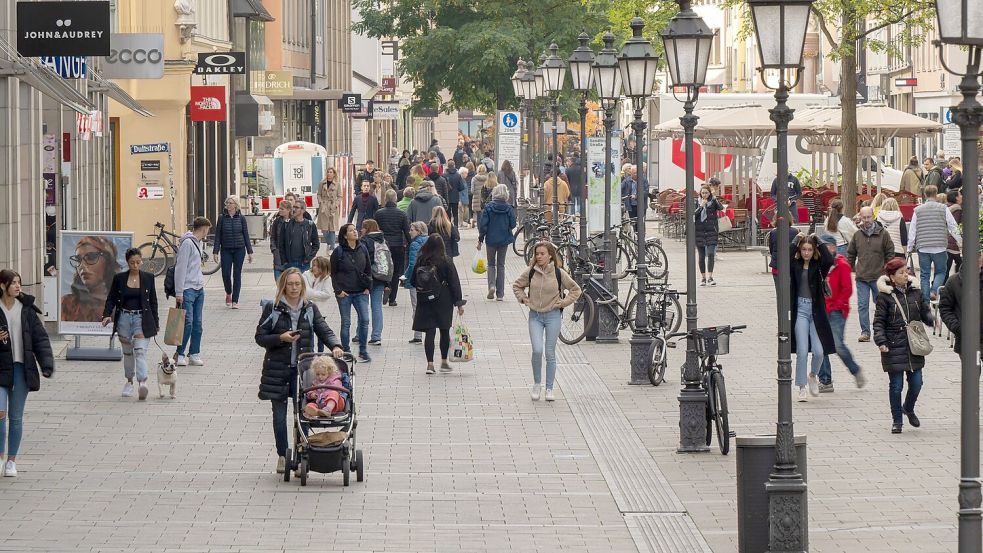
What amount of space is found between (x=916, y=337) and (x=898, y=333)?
6.1 inches

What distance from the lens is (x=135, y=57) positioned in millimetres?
27438

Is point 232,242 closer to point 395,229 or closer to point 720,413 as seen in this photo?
point 395,229

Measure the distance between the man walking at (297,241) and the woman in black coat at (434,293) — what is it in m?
5.73

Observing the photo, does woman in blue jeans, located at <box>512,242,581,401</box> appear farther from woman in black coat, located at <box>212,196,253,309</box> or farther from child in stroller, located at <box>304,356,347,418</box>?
woman in black coat, located at <box>212,196,253,309</box>

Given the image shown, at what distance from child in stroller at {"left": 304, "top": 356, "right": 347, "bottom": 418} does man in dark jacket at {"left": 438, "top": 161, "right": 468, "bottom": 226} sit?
28464mm

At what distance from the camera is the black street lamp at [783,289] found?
34.0 ft

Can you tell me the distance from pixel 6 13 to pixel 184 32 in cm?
1430

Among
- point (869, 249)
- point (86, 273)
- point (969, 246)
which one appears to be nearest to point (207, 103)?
point (86, 273)

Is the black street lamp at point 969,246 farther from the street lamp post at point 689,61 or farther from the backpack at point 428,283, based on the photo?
the backpack at point 428,283

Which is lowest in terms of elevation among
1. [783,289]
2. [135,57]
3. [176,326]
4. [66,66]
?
[176,326]

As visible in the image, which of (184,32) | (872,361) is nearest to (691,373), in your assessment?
(872,361)

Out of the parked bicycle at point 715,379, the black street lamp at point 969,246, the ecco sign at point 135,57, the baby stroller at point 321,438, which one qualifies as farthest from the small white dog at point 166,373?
the ecco sign at point 135,57

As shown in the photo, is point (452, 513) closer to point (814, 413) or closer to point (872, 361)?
point (814, 413)

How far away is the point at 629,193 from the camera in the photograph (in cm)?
4544
